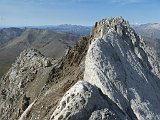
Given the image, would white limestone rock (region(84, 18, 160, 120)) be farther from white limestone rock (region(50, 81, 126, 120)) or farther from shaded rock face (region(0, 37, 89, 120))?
white limestone rock (region(50, 81, 126, 120))

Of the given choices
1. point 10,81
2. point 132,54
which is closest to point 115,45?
point 132,54

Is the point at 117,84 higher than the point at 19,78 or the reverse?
higher

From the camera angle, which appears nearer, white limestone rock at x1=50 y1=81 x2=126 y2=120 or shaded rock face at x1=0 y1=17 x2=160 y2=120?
white limestone rock at x1=50 y1=81 x2=126 y2=120

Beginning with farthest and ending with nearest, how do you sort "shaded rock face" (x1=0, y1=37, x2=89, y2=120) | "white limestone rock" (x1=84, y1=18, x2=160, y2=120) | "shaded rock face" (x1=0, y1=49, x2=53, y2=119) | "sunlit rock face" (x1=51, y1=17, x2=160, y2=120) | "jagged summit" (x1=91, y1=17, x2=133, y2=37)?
1. "shaded rock face" (x1=0, y1=49, x2=53, y2=119)
2. "jagged summit" (x1=91, y1=17, x2=133, y2=37)
3. "shaded rock face" (x1=0, y1=37, x2=89, y2=120)
4. "white limestone rock" (x1=84, y1=18, x2=160, y2=120)
5. "sunlit rock face" (x1=51, y1=17, x2=160, y2=120)

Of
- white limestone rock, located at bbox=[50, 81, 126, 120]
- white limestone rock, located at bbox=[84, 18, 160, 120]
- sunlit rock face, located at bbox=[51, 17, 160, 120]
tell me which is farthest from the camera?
white limestone rock, located at bbox=[84, 18, 160, 120]

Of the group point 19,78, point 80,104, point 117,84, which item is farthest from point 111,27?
point 19,78

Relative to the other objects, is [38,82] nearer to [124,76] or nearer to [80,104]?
[124,76]

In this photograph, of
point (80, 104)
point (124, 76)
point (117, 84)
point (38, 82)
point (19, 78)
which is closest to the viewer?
point (80, 104)

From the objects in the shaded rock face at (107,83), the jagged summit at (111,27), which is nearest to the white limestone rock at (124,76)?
the shaded rock face at (107,83)

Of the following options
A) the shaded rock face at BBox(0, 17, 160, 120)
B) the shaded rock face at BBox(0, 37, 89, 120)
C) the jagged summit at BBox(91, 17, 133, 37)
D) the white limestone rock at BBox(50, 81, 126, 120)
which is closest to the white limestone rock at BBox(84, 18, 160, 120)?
the shaded rock face at BBox(0, 17, 160, 120)
